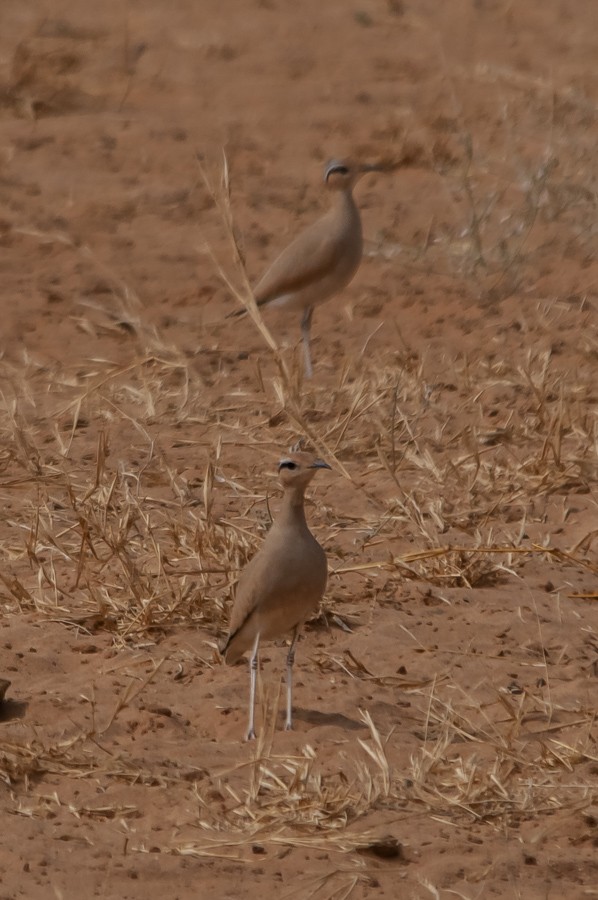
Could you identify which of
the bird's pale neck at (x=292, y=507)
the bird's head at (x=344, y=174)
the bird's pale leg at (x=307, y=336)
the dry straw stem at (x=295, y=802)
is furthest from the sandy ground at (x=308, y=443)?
the bird's head at (x=344, y=174)

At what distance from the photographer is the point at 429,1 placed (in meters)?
13.4

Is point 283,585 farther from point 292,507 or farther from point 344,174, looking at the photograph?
point 344,174

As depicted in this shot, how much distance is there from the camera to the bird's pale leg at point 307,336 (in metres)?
7.70

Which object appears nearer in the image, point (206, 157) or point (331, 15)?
point (206, 157)

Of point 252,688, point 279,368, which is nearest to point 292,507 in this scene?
point 252,688

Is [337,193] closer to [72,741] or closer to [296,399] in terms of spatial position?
[296,399]

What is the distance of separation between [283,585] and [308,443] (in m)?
2.23

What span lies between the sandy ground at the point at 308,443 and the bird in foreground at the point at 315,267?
22 cm

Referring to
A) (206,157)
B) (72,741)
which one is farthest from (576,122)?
(72,741)

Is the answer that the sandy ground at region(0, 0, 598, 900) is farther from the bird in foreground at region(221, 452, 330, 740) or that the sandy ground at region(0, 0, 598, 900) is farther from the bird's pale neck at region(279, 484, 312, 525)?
the bird's pale neck at region(279, 484, 312, 525)

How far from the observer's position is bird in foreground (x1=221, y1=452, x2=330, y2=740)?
461 centimetres

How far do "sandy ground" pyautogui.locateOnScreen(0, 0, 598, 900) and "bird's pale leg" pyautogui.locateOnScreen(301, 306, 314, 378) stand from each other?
126mm

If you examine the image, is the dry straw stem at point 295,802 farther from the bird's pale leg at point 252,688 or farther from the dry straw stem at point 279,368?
the dry straw stem at point 279,368

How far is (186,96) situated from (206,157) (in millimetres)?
1300
